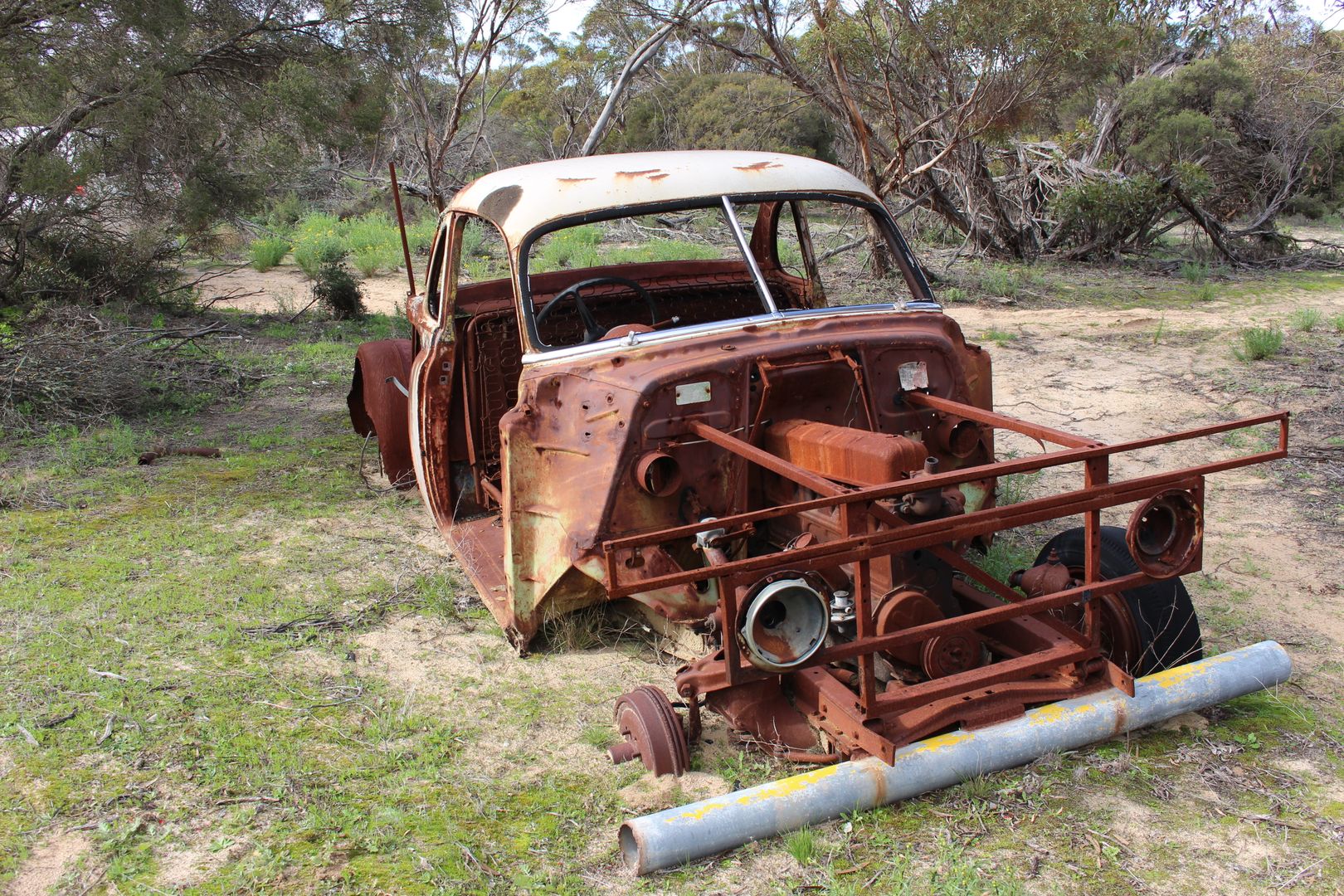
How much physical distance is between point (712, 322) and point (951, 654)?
5.35 ft

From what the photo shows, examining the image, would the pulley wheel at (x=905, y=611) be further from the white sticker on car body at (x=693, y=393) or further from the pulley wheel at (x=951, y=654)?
the white sticker on car body at (x=693, y=393)

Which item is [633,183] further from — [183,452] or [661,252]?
[661,252]

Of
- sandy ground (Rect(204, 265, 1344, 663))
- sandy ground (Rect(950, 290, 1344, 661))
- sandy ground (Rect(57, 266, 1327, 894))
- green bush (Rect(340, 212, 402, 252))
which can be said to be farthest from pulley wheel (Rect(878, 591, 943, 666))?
green bush (Rect(340, 212, 402, 252))

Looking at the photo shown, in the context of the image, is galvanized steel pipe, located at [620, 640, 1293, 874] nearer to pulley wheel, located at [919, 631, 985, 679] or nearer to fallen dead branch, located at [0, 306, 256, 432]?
pulley wheel, located at [919, 631, 985, 679]

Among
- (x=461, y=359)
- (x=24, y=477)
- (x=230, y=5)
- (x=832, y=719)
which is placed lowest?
(x=832, y=719)

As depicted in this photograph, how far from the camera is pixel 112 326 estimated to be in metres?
8.68

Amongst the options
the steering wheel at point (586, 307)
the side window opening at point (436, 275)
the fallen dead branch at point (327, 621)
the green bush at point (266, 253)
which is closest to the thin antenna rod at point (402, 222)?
the side window opening at point (436, 275)

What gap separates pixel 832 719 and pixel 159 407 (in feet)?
21.8

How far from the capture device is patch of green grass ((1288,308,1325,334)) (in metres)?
10.4

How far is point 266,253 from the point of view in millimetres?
15141

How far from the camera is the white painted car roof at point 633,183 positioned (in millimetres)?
4395

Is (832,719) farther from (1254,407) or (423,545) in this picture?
(1254,407)

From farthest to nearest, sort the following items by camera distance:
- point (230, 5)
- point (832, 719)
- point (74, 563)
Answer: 1. point (230, 5)
2. point (74, 563)
3. point (832, 719)

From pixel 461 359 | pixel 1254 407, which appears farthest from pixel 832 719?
pixel 1254 407
